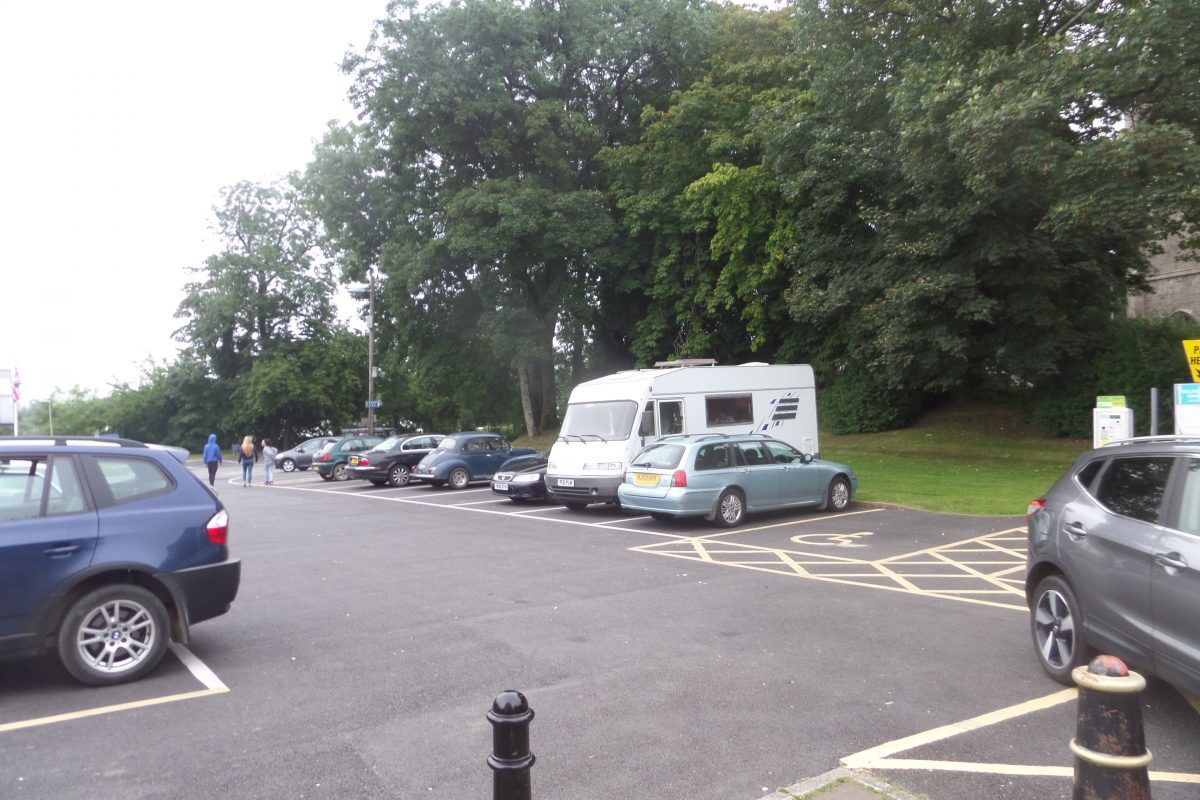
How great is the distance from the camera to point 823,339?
3334 centimetres

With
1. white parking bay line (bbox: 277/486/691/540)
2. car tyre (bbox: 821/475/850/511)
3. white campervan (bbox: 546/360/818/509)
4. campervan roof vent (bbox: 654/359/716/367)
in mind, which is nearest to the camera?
white parking bay line (bbox: 277/486/691/540)

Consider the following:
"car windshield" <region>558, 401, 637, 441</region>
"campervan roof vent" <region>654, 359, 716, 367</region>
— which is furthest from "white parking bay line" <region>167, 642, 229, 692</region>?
"campervan roof vent" <region>654, 359, 716, 367</region>

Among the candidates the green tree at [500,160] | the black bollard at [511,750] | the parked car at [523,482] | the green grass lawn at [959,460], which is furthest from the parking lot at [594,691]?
the green tree at [500,160]

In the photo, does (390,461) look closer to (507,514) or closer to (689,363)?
(507,514)

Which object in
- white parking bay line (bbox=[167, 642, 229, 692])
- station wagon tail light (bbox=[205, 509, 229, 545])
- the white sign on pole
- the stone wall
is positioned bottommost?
white parking bay line (bbox=[167, 642, 229, 692])

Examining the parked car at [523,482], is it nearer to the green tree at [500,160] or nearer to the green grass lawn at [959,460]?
the green grass lawn at [959,460]

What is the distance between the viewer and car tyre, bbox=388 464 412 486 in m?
25.9

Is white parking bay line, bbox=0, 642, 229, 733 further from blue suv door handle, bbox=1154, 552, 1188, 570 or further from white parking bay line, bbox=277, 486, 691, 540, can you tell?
white parking bay line, bbox=277, 486, 691, 540

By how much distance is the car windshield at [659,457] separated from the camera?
13970 mm

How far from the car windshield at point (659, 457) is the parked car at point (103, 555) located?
845cm

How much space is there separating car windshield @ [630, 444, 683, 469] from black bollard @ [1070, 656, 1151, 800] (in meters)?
10.9

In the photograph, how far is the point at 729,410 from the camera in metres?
18.3

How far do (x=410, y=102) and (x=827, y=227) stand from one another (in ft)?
53.3

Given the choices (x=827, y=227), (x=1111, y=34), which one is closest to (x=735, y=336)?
(x=827, y=227)
